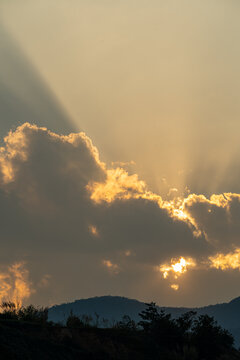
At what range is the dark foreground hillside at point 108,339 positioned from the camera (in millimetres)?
A: 27891

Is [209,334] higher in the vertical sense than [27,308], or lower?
lower

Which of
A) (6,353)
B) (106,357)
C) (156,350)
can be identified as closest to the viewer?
(6,353)

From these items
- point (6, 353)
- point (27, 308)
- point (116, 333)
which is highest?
point (27, 308)

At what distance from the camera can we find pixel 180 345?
35156 millimetres

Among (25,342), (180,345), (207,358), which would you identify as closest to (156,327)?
(180,345)

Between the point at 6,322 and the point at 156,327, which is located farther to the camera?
the point at 156,327

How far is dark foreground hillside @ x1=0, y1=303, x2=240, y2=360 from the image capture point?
2789 cm

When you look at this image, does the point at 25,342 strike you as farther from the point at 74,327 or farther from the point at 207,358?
the point at 207,358

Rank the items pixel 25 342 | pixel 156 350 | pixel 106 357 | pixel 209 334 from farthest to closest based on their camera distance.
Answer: pixel 209 334 → pixel 156 350 → pixel 106 357 → pixel 25 342

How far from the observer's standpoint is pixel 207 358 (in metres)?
34.2

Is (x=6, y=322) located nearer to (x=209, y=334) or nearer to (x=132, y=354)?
(x=132, y=354)

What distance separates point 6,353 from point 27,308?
12.4 meters

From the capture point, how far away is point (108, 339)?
32188 mm

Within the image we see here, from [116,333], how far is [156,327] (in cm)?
434
